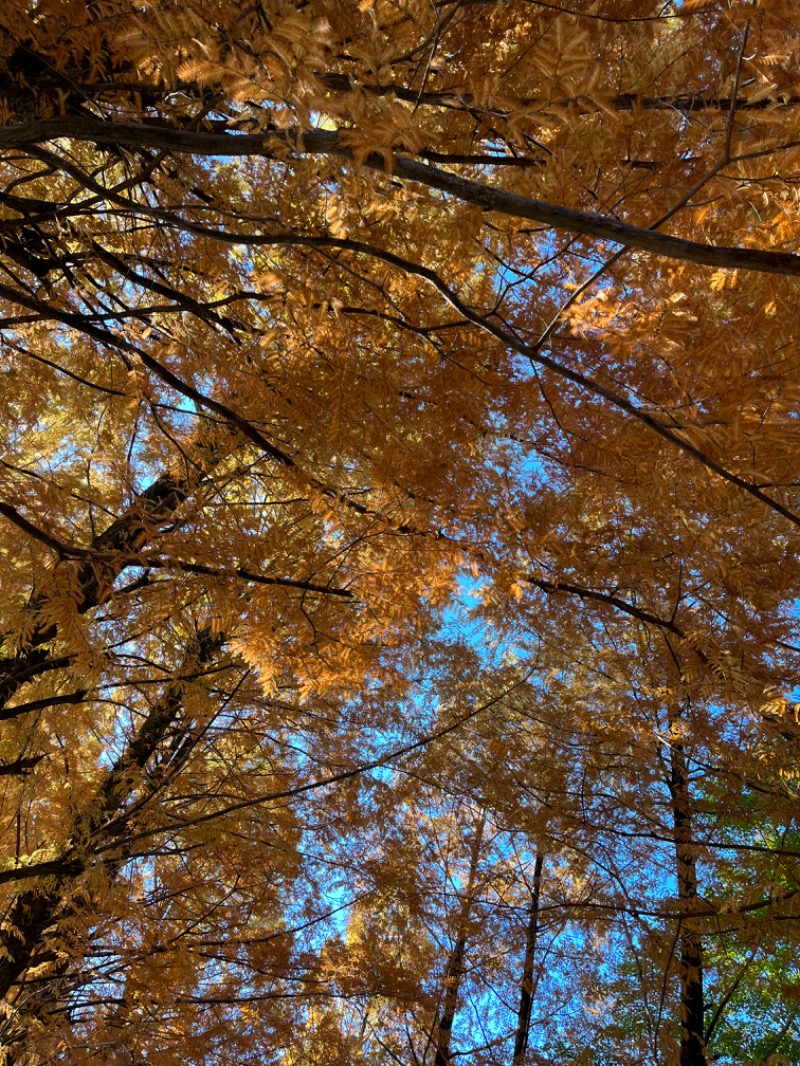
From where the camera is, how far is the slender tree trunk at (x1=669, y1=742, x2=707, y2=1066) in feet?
15.0

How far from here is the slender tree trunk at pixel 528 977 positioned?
5.76m

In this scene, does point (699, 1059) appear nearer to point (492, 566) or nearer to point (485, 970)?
point (485, 970)

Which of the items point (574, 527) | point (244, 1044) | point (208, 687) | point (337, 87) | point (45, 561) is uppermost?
Result: point (574, 527)

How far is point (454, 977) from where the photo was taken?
19.6 feet

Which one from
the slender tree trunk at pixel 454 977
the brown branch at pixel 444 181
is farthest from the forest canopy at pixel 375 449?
the slender tree trunk at pixel 454 977

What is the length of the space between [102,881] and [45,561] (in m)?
1.82

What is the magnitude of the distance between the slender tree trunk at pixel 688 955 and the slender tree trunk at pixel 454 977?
5.71 ft

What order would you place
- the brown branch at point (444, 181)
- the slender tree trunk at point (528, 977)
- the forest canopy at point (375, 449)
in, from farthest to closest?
the slender tree trunk at point (528, 977), the forest canopy at point (375, 449), the brown branch at point (444, 181)

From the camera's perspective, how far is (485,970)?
20.0ft

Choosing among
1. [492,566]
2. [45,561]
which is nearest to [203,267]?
[45,561]

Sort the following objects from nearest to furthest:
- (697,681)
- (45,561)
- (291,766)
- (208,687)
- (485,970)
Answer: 1. (45,561)
2. (697,681)
3. (208,687)
4. (291,766)
5. (485,970)

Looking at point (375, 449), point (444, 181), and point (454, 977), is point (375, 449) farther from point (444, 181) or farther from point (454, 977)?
point (454, 977)

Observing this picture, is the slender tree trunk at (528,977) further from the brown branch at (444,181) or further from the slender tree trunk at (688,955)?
the brown branch at (444,181)

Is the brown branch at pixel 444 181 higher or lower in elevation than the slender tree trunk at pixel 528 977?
lower
